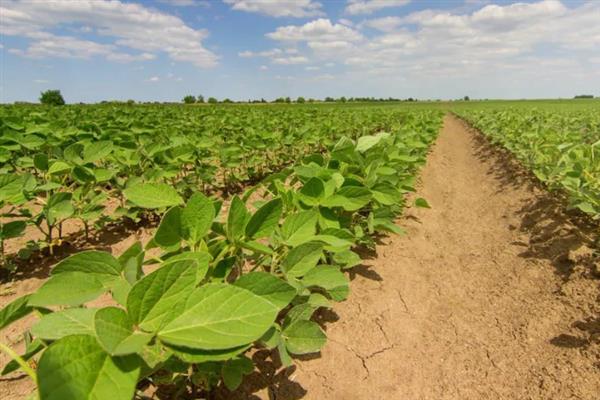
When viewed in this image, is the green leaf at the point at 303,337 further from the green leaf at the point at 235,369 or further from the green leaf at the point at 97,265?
the green leaf at the point at 97,265

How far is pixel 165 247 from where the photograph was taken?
44.8 inches

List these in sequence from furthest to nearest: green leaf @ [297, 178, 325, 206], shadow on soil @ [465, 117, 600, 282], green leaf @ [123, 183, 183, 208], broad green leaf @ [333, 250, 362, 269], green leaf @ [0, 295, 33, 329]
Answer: shadow on soil @ [465, 117, 600, 282] < broad green leaf @ [333, 250, 362, 269] < green leaf @ [297, 178, 325, 206] < green leaf @ [123, 183, 183, 208] < green leaf @ [0, 295, 33, 329]

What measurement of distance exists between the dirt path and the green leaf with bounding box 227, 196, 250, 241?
0.76 m

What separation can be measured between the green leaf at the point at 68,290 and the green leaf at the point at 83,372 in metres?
0.24

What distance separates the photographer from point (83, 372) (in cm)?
62

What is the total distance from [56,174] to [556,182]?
4.91 m

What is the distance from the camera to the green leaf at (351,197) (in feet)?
5.78

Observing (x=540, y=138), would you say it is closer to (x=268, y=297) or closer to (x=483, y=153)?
(x=483, y=153)

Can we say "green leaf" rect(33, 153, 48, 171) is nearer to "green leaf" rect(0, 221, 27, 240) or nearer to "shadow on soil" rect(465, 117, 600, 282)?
"green leaf" rect(0, 221, 27, 240)

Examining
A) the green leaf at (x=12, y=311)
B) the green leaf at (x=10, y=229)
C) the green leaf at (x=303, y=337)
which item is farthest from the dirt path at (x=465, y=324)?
the green leaf at (x=10, y=229)

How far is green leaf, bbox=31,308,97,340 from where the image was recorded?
77cm

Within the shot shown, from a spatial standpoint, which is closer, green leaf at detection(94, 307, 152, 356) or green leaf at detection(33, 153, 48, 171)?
green leaf at detection(94, 307, 152, 356)

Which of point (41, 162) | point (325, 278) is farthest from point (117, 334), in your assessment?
point (41, 162)

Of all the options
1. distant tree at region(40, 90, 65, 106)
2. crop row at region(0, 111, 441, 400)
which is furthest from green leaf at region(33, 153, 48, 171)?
distant tree at region(40, 90, 65, 106)
